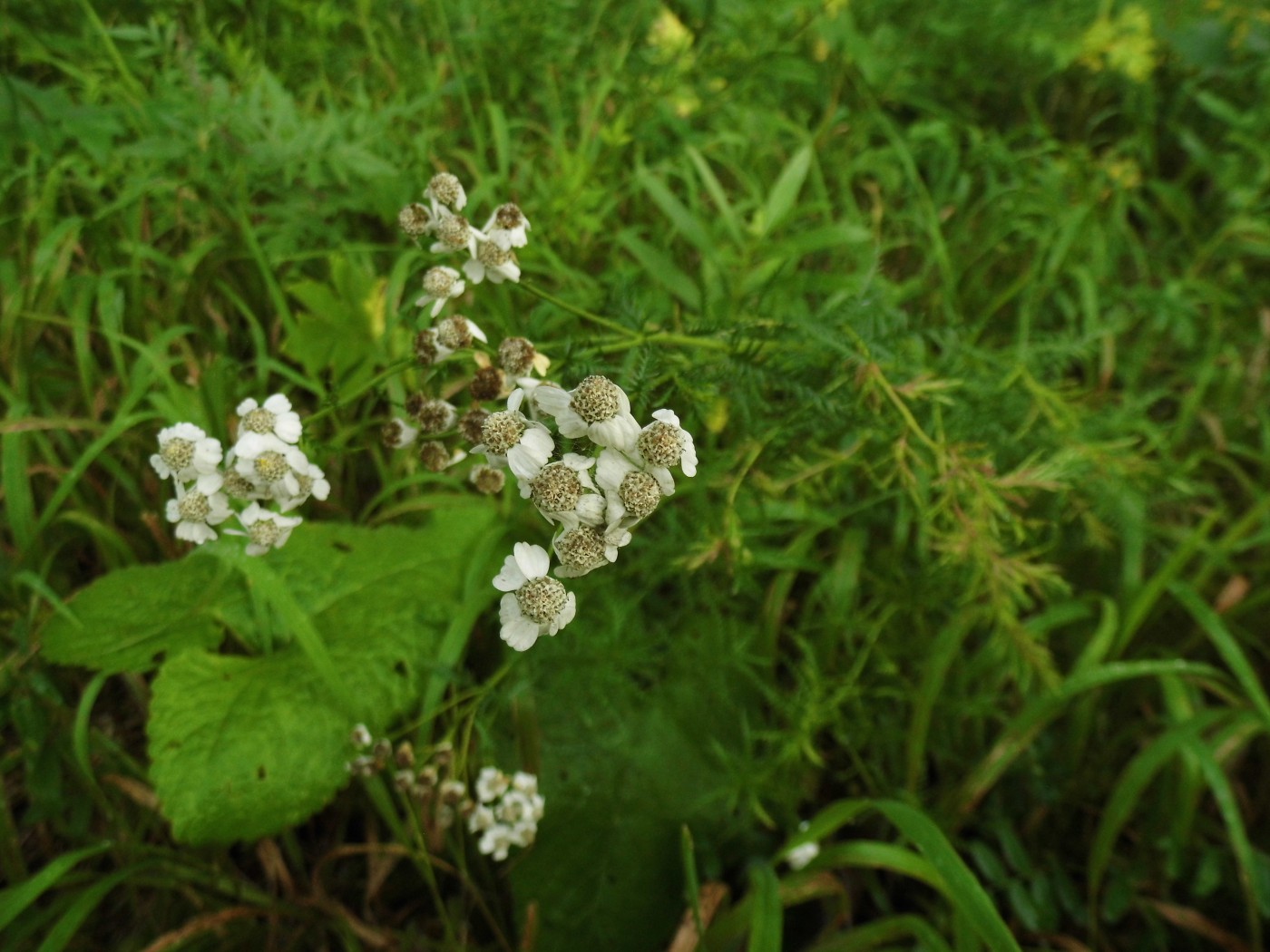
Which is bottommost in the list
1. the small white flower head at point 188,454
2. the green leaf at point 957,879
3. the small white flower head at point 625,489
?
the green leaf at point 957,879

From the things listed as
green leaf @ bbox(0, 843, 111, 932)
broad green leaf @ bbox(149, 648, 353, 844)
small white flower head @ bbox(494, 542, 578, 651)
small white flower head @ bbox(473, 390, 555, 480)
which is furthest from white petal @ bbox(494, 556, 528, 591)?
green leaf @ bbox(0, 843, 111, 932)

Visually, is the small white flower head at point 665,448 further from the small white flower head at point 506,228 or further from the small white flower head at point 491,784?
the small white flower head at point 491,784

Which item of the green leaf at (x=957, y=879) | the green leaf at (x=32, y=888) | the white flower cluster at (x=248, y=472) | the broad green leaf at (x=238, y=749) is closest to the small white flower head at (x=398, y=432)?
the white flower cluster at (x=248, y=472)

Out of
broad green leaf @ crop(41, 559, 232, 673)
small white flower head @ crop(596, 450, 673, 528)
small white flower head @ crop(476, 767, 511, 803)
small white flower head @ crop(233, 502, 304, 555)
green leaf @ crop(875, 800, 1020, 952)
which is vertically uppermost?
small white flower head @ crop(596, 450, 673, 528)

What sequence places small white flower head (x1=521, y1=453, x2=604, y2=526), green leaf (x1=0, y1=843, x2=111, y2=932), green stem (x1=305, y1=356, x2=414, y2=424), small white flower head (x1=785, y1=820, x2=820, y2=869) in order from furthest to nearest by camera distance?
small white flower head (x1=785, y1=820, x2=820, y2=869) → green leaf (x1=0, y1=843, x2=111, y2=932) → green stem (x1=305, y1=356, x2=414, y2=424) → small white flower head (x1=521, y1=453, x2=604, y2=526)

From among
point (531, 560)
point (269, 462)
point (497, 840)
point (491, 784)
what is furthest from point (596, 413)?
point (497, 840)

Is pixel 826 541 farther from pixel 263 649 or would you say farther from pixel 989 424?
pixel 263 649

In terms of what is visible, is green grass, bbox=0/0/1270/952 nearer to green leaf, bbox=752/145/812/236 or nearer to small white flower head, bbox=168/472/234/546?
green leaf, bbox=752/145/812/236

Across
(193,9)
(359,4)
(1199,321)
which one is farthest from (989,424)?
(193,9)
